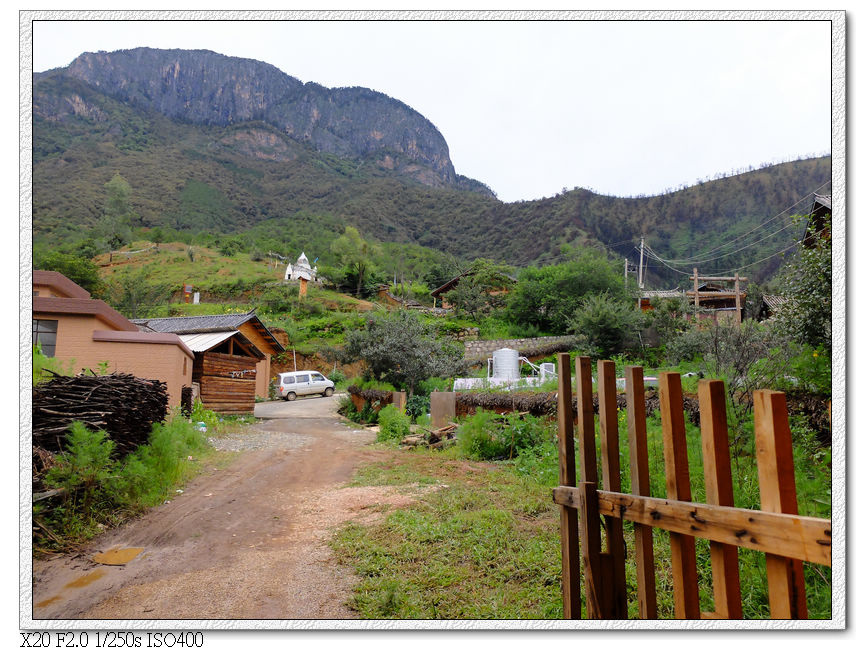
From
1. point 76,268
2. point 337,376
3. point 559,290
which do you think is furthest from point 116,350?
point 559,290

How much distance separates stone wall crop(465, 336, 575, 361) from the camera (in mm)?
17922

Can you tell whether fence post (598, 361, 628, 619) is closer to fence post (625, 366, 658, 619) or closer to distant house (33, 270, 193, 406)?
fence post (625, 366, 658, 619)

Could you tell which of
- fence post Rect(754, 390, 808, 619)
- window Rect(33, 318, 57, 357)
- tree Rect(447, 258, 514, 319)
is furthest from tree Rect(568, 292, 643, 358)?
fence post Rect(754, 390, 808, 619)

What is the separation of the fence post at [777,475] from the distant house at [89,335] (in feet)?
11.7

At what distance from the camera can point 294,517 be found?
15.2 ft

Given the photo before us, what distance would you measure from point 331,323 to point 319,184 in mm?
50466

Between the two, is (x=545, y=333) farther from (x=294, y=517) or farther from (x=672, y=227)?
(x=294, y=517)

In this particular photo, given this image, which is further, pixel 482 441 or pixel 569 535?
pixel 482 441

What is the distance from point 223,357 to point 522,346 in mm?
12672

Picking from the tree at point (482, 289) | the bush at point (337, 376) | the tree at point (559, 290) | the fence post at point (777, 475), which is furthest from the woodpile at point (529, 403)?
the tree at point (482, 289)

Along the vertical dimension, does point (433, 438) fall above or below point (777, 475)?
below

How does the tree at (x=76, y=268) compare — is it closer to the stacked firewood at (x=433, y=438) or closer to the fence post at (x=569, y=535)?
the fence post at (x=569, y=535)

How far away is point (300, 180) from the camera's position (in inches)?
2511

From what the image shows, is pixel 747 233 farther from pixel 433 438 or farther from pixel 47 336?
pixel 47 336
